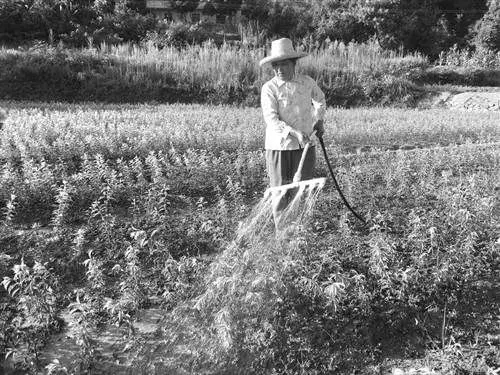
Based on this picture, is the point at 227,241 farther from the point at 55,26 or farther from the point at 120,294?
the point at 55,26

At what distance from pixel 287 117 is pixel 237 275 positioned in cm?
133

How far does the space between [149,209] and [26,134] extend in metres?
2.63

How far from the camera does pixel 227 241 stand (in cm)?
422

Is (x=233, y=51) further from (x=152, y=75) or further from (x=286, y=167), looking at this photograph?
(x=286, y=167)

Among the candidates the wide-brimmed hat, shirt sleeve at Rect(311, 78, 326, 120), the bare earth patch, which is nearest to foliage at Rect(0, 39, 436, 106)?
the bare earth patch

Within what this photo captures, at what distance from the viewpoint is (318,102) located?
12.8 feet

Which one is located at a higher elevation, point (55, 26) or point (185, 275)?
point (55, 26)

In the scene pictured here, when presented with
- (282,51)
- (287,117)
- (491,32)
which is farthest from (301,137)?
(491,32)

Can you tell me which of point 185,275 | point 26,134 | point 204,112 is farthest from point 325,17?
point 185,275

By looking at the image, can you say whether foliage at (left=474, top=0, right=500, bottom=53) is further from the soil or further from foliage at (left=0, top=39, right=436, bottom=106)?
foliage at (left=0, top=39, right=436, bottom=106)

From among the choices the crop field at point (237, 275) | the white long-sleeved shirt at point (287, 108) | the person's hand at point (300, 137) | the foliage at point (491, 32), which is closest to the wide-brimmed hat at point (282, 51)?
the white long-sleeved shirt at point (287, 108)

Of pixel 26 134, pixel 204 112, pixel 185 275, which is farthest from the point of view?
pixel 204 112

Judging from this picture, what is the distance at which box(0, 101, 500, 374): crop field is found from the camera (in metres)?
3.02

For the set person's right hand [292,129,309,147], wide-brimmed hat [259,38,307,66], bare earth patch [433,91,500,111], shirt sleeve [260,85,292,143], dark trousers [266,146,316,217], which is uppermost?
→ wide-brimmed hat [259,38,307,66]
